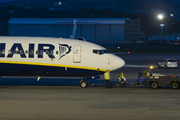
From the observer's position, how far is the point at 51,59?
2936cm

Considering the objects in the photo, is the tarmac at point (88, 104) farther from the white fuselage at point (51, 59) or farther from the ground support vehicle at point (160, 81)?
the white fuselage at point (51, 59)

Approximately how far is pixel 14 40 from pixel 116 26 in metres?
77.8

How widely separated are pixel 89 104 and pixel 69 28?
265 ft

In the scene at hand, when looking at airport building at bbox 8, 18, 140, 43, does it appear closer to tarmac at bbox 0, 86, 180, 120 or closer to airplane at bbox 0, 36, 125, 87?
airplane at bbox 0, 36, 125, 87

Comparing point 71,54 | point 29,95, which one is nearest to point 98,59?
point 71,54

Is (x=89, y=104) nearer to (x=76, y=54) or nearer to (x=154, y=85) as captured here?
(x=76, y=54)

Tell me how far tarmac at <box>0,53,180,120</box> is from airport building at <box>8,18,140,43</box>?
233 feet

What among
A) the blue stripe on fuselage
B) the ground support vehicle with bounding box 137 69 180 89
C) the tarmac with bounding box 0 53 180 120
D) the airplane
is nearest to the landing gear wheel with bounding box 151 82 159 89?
the ground support vehicle with bounding box 137 69 180 89

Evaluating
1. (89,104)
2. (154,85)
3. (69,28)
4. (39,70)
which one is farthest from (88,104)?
(69,28)

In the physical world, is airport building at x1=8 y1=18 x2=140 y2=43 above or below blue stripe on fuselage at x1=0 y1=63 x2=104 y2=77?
above

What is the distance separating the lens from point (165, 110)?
62.8 ft

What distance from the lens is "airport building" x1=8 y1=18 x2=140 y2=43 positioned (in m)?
99.5

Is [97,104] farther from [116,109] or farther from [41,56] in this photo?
A: [41,56]

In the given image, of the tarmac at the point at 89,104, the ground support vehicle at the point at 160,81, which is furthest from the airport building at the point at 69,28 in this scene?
the tarmac at the point at 89,104
